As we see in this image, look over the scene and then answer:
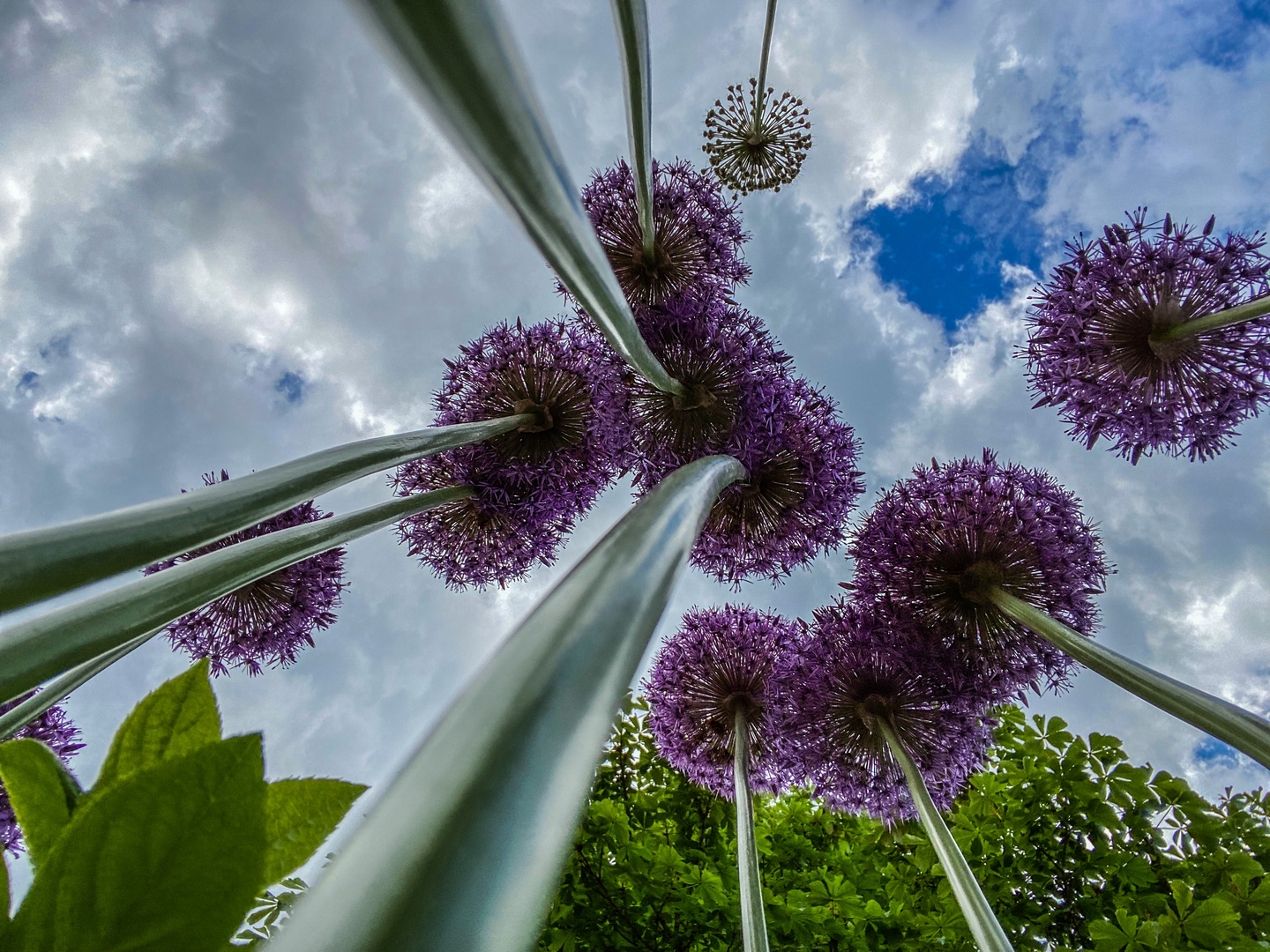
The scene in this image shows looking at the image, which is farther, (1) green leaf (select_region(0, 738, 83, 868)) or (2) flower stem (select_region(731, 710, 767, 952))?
(2) flower stem (select_region(731, 710, 767, 952))

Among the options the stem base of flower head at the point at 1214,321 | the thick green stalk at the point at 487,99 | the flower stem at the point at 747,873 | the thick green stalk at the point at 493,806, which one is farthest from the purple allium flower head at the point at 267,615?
the stem base of flower head at the point at 1214,321

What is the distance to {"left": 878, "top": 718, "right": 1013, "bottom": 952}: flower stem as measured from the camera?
7.68ft

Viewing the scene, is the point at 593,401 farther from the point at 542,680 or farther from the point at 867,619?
the point at 542,680

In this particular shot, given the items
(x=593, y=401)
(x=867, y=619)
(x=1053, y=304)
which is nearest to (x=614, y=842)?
(x=867, y=619)

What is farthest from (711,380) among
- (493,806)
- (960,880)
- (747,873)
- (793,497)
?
(493,806)

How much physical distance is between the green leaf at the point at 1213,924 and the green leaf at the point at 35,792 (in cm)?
357

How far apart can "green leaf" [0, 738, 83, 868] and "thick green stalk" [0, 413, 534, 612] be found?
616mm

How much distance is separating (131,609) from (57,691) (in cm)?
85

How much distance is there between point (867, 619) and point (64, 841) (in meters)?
3.85

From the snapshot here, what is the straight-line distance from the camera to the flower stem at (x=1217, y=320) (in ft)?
8.52

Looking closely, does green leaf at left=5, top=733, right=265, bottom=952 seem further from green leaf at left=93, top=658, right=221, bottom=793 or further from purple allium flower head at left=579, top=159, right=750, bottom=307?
purple allium flower head at left=579, top=159, right=750, bottom=307

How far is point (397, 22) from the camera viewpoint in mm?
516

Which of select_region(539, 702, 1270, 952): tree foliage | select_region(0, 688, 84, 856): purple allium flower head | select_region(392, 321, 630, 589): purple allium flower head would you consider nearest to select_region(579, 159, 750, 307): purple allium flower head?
select_region(392, 321, 630, 589): purple allium flower head

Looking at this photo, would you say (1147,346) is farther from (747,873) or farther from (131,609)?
(131,609)
